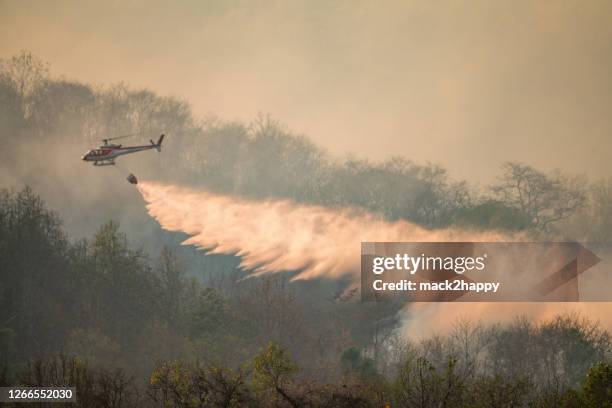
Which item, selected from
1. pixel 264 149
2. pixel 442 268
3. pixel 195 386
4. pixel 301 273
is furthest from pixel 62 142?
pixel 195 386

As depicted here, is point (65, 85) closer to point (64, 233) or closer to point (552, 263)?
point (64, 233)

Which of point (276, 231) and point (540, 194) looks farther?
point (540, 194)

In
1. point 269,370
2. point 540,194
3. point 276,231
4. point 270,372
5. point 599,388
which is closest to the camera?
point 599,388

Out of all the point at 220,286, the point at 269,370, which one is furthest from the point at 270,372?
the point at 220,286

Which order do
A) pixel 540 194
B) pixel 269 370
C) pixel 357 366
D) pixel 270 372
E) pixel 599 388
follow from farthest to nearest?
pixel 540 194, pixel 357 366, pixel 270 372, pixel 269 370, pixel 599 388

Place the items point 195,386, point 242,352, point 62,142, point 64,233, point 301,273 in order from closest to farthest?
point 195,386, point 242,352, point 301,273, point 64,233, point 62,142

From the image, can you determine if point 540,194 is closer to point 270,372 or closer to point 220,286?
point 220,286
